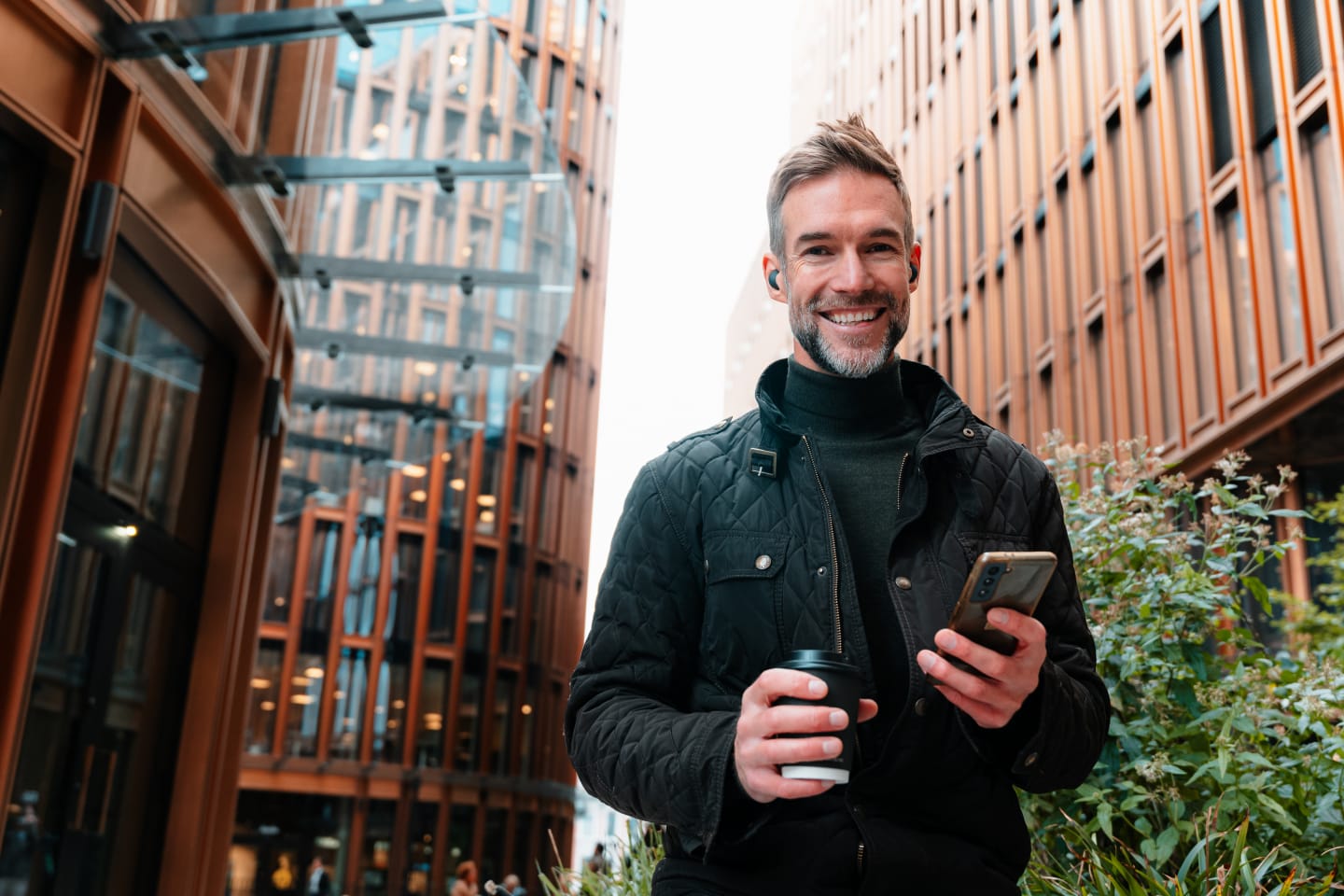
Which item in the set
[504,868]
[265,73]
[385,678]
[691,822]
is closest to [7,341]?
[265,73]

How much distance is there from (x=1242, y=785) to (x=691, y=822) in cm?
285

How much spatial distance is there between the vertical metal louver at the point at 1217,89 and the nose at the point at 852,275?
50.2 feet

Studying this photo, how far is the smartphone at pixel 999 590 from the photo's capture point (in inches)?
58.5

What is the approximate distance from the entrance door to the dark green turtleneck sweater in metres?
3.98

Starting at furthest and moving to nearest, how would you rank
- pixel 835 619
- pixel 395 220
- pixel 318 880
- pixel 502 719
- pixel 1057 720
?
1. pixel 502 719
2. pixel 318 880
3. pixel 395 220
4. pixel 835 619
5. pixel 1057 720

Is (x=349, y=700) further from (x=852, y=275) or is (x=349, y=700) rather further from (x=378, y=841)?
(x=852, y=275)

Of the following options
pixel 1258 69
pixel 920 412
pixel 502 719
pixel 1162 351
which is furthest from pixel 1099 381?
pixel 502 719

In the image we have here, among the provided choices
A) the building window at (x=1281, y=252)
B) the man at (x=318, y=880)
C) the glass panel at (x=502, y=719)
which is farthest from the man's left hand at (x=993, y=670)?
the glass panel at (x=502, y=719)

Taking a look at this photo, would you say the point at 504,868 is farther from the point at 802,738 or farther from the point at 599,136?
the point at 802,738

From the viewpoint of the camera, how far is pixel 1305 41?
540 inches

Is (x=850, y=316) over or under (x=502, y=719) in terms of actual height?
under

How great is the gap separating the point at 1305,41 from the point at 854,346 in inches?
555

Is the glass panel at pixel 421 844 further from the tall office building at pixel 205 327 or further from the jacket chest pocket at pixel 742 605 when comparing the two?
the jacket chest pocket at pixel 742 605

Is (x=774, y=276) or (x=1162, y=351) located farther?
(x=1162, y=351)
